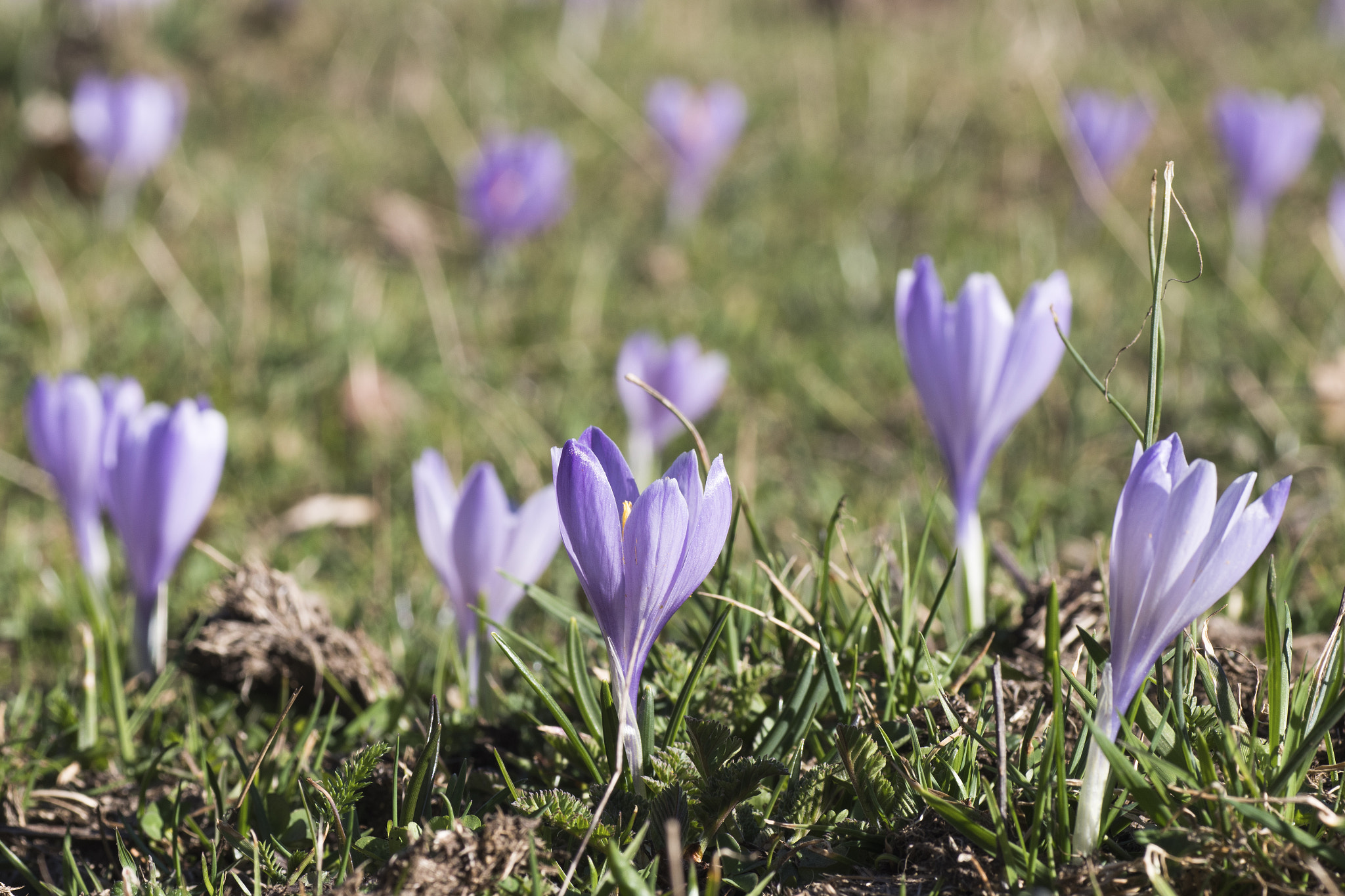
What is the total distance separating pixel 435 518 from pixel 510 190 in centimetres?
263

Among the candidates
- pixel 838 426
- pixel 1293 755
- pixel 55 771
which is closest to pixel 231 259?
pixel 838 426

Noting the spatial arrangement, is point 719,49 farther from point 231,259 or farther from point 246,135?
point 231,259

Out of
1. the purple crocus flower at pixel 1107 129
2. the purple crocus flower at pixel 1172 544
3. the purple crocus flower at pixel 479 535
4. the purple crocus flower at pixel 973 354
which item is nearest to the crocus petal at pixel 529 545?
the purple crocus flower at pixel 479 535

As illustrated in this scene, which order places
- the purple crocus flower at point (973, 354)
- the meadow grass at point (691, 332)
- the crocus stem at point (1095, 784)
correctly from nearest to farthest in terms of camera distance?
the crocus stem at point (1095, 784) → the meadow grass at point (691, 332) → the purple crocus flower at point (973, 354)

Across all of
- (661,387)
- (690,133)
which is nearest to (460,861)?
(661,387)

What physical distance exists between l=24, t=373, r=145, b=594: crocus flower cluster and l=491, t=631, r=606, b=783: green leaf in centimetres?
91

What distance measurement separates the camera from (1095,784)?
1095mm

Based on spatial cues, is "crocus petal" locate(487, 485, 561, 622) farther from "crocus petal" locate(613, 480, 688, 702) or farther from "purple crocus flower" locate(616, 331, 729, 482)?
"purple crocus flower" locate(616, 331, 729, 482)

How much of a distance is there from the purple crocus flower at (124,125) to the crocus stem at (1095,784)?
13.2 feet

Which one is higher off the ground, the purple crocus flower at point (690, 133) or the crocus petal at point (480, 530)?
the purple crocus flower at point (690, 133)

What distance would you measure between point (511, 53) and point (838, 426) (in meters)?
4.17

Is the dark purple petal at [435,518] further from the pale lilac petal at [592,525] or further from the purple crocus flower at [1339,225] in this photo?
the purple crocus flower at [1339,225]

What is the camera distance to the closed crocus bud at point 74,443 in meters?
1.79

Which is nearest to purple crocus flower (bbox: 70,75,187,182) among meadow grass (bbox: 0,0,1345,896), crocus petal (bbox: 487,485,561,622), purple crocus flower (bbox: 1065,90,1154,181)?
meadow grass (bbox: 0,0,1345,896)
